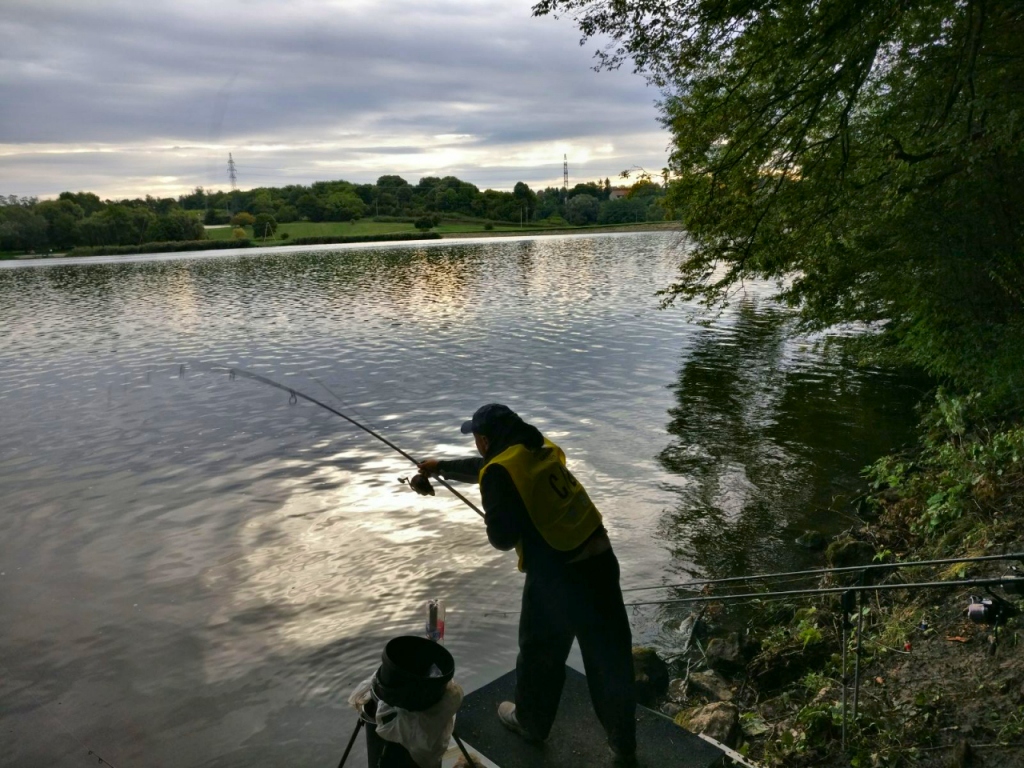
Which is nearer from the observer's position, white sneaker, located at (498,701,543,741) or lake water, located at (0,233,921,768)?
white sneaker, located at (498,701,543,741)

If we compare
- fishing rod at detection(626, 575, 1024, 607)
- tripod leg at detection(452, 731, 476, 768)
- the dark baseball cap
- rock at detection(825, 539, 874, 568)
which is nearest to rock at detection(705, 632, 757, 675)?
fishing rod at detection(626, 575, 1024, 607)

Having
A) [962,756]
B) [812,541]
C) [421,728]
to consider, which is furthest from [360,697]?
[812,541]

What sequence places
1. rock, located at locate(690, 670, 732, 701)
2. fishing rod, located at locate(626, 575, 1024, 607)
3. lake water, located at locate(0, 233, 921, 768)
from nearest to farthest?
fishing rod, located at locate(626, 575, 1024, 607)
rock, located at locate(690, 670, 732, 701)
lake water, located at locate(0, 233, 921, 768)

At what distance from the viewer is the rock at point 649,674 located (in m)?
5.76

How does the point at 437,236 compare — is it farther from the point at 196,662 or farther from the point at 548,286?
the point at 196,662

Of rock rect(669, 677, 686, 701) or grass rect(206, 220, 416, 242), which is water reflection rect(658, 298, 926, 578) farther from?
grass rect(206, 220, 416, 242)

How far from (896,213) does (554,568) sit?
28.6 ft

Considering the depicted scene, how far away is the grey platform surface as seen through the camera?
14.1 ft

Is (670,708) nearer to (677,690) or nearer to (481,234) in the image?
(677,690)

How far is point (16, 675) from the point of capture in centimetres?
662

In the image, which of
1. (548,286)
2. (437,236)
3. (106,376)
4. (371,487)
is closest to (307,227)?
(437,236)

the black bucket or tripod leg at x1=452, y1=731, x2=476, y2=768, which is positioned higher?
the black bucket

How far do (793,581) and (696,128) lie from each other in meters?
6.45

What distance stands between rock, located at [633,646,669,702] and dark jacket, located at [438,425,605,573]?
2.35 metres
